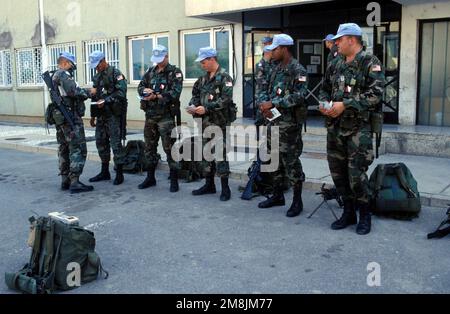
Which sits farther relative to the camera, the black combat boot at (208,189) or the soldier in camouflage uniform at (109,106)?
the soldier in camouflage uniform at (109,106)

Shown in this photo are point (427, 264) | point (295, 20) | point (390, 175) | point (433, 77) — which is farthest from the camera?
point (295, 20)

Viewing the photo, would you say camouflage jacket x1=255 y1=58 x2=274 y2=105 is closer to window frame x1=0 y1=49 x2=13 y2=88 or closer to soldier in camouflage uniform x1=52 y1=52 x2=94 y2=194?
soldier in camouflage uniform x1=52 y1=52 x2=94 y2=194

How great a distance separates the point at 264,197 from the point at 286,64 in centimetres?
180

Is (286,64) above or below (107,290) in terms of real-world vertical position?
above

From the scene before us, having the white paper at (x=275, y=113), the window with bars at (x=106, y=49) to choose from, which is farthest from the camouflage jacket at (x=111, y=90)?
the window with bars at (x=106, y=49)

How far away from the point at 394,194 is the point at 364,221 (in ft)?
1.99

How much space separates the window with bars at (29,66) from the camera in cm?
1678

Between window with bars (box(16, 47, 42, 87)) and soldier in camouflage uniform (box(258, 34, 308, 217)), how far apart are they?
13.0m

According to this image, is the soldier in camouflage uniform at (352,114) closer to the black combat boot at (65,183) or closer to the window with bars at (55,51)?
the black combat boot at (65,183)

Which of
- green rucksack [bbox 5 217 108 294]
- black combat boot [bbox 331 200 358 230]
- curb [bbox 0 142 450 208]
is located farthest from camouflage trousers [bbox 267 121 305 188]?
green rucksack [bbox 5 217 108 294]

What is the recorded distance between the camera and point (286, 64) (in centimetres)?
561

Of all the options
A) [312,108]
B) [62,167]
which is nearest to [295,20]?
[312,108]

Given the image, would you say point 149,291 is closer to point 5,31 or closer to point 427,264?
point 427,264

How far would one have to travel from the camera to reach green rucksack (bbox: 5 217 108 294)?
3717 mm
